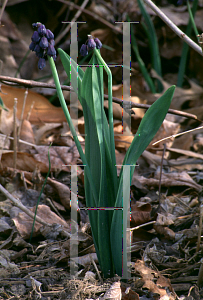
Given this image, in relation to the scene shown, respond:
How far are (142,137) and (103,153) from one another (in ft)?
0.42

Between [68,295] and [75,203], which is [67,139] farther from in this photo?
[68,295]

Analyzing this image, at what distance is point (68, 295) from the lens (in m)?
0.92

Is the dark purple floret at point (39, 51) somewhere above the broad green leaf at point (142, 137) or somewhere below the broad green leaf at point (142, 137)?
above

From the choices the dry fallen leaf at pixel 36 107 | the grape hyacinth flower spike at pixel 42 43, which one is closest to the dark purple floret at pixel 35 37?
the grape hyacinth flower spike at pixel 42 43

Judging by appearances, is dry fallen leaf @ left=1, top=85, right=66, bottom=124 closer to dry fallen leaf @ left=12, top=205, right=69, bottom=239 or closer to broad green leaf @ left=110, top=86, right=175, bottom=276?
dry fallen leaf @ left=12, top=205, right=69, bottom=239

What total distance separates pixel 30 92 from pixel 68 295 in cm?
222

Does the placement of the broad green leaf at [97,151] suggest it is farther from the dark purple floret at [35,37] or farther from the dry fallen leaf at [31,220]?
the dry fallen leaf at [31,220]

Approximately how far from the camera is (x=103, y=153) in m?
0.93

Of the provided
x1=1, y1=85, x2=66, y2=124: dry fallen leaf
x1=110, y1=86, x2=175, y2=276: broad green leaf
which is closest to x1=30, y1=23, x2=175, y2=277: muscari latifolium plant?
x1=110, y1=86, x2=175, y2=276: broad green leaf

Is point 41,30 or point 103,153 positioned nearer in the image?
point 41,30

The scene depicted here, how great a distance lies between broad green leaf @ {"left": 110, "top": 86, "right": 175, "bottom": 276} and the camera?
863 millimetres

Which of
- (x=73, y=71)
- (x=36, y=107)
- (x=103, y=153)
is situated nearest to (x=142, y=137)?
(x=103, y=153)

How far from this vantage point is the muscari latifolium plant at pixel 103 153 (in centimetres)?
89

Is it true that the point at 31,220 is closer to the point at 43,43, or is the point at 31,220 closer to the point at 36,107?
the point at 43,43
